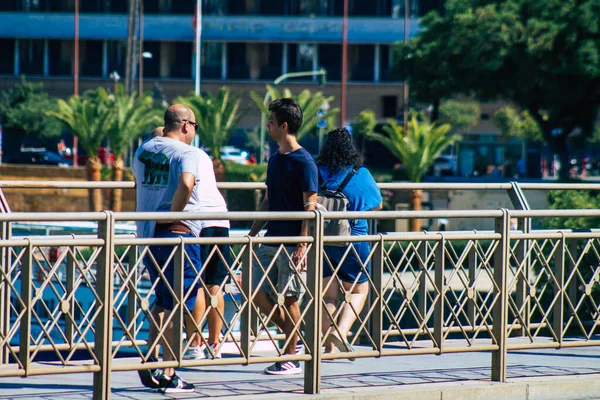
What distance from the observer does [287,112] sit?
6762 mm

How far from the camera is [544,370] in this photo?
731cm

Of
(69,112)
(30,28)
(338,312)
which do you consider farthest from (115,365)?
(30,28)

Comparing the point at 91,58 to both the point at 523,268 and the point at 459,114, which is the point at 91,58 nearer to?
the point at 459,114

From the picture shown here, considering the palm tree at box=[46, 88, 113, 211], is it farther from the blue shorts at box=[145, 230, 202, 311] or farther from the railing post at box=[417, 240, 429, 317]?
the blue shorts at box=[145, 230, 202, 311]

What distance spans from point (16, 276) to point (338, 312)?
195 cm

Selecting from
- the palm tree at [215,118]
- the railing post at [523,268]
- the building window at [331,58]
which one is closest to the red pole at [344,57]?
the building window at [331,58]

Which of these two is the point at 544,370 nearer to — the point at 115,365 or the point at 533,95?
the point at 115,365

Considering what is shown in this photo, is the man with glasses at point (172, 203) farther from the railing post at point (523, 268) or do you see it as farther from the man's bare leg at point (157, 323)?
the railing post at point (523, 268)

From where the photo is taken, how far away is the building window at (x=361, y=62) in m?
68.4

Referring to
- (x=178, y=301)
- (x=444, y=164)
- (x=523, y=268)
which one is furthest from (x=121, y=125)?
(x=178, y=301)

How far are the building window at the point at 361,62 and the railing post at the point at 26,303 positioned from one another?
63772 millimetres

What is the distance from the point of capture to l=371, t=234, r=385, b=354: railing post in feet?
20.8

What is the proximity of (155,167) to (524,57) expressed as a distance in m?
35.9

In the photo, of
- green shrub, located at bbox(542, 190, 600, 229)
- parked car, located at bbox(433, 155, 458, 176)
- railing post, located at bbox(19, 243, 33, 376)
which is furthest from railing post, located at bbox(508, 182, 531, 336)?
parked car, located at bbox(433, 155, 458, 176)
